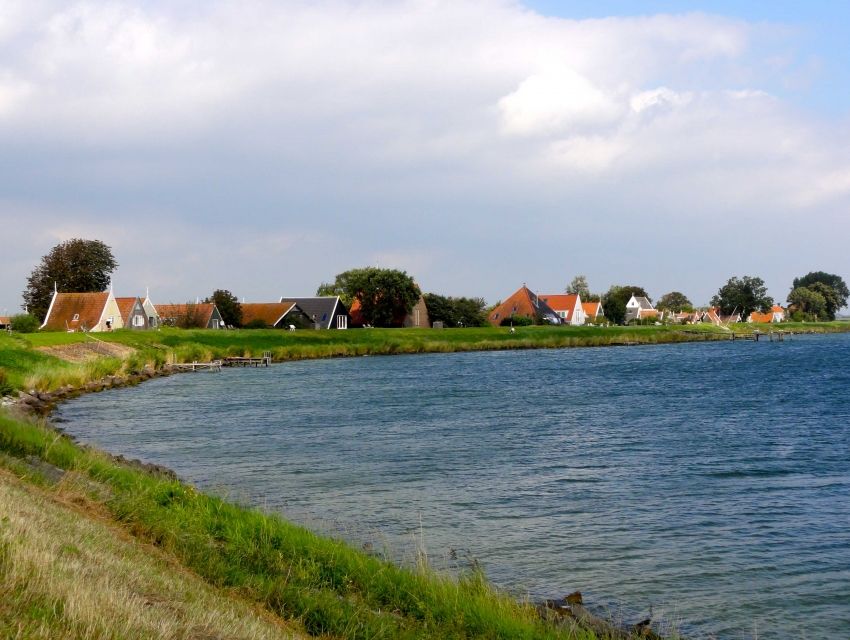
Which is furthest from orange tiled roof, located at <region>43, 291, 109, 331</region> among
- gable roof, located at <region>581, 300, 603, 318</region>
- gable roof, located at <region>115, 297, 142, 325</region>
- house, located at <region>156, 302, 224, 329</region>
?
gable roof, located at <region>581, 300, 603, 318</region>

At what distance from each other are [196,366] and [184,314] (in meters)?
32.9

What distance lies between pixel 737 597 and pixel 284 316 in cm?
10089

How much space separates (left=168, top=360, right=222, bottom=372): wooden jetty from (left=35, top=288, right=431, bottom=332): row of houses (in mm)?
14943

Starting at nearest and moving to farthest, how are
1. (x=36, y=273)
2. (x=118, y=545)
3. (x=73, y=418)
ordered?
(x=118, y=545), (x=73, y=418), (x=36, y=273)

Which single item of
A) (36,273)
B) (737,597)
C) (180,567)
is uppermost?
(36,273)

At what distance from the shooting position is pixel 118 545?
34.1 feet

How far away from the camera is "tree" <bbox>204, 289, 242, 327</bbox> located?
114994mm

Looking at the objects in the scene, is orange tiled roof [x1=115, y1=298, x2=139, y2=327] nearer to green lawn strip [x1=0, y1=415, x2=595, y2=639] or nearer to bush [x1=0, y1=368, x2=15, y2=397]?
bush [x1=0, y1=368, x2=15, y2=397]

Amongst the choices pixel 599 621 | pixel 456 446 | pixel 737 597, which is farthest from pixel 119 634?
pixel 456 446

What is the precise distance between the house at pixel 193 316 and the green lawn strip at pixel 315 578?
92755 millimetres

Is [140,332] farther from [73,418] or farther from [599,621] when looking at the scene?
[599,621]

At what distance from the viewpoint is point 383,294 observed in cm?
11988

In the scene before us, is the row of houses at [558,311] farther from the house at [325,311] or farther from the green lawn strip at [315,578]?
the green lawn strip at [315,578]

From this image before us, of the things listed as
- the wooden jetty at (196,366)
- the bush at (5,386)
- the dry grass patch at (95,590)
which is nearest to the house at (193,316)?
the wooden jetty at (196,366)
